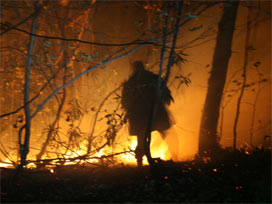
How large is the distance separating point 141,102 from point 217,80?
195cm

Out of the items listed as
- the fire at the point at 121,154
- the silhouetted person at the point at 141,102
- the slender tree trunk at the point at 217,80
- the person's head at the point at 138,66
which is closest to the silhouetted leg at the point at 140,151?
the silhouetted person at the point at 141,102

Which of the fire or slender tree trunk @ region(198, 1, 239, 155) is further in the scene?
slender tree trunk @ region(198, 1, 239, 155)

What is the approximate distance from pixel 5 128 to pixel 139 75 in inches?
127

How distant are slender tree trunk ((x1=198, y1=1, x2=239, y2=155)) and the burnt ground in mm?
712

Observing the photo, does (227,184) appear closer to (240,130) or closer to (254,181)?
(254,181)

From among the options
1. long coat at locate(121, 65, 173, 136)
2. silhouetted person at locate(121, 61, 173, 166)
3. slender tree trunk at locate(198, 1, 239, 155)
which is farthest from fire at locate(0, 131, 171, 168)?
slender tree trunk at locate(198, 1, 239, 155)

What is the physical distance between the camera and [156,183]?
4.31m

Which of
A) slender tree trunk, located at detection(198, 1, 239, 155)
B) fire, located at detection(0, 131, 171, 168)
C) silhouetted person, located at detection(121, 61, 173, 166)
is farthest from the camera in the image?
slender tree trunk, located at detection(198, 1, 239, 155)

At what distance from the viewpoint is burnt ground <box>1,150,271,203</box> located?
3.78 metres

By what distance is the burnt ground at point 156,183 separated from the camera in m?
3.78

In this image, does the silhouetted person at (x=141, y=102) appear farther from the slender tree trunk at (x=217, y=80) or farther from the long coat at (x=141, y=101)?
the slender tree trunk at (x=217, y=80)

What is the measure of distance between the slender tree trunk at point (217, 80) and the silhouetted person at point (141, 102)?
1.19 m

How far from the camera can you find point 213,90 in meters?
5.58

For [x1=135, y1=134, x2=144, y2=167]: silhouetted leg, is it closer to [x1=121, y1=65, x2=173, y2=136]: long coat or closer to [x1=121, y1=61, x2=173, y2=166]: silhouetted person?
[x1=121, y1=61, x2=173, y2=166]: silhouetted person
